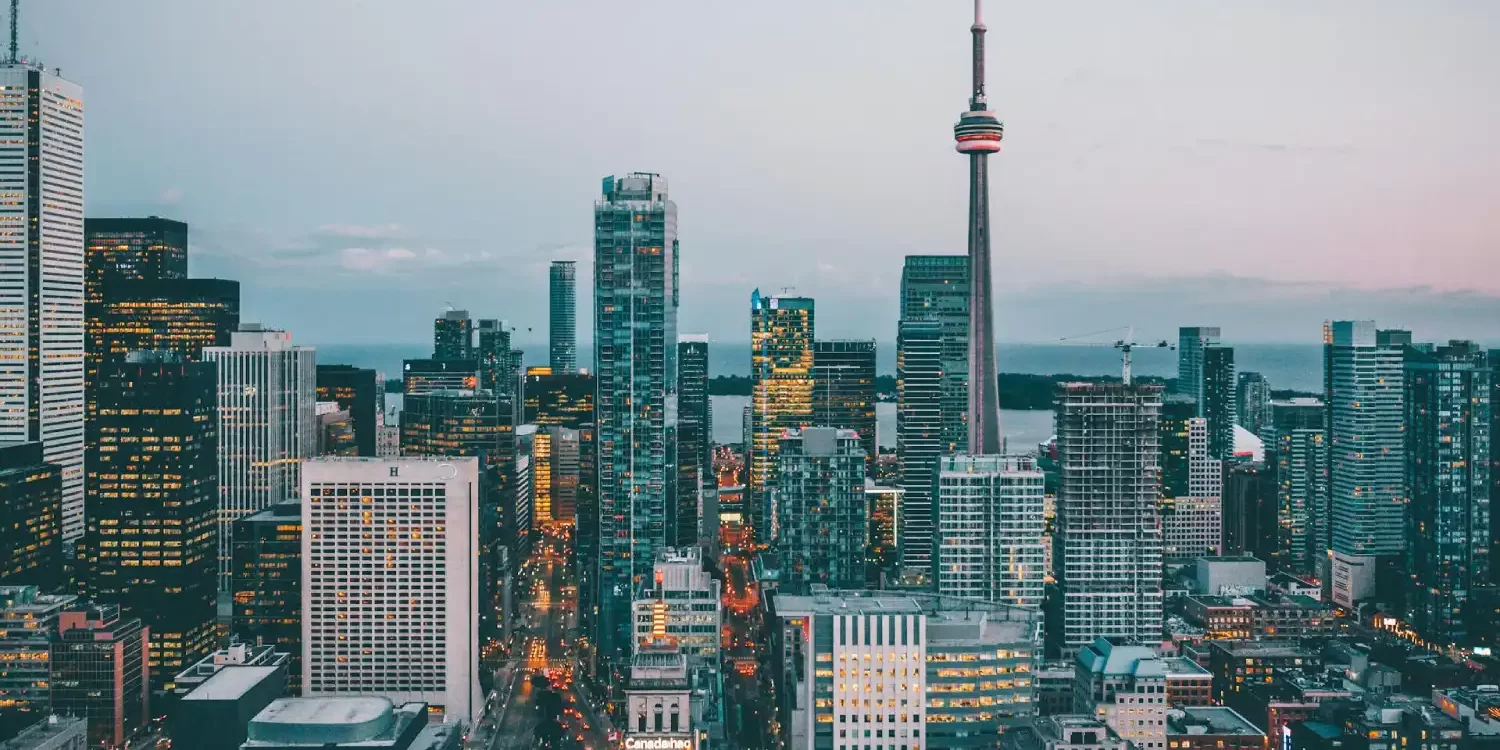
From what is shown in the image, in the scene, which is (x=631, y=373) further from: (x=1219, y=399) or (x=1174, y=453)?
(x=1219, y=399)

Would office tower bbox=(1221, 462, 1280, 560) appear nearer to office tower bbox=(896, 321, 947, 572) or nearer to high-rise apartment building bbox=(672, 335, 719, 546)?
office tower bbox=(896, 321, 947, 572)

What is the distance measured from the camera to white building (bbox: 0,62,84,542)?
128500mm

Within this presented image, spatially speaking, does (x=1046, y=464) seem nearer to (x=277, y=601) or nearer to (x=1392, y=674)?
(x=1392, y=674)

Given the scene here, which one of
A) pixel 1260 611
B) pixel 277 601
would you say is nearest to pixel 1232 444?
pixel 1260 611

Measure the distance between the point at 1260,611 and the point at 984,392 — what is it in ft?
144

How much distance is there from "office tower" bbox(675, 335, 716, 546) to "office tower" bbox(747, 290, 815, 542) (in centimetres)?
842

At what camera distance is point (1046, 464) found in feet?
551

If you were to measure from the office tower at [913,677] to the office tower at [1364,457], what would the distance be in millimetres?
72865

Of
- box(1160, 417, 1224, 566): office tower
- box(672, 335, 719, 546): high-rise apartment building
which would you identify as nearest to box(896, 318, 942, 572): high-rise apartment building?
box(672, 335, 719, 546): high-rise apartment building

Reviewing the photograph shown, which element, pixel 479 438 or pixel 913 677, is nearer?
pixel 913 677

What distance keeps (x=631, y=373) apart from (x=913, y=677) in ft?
162

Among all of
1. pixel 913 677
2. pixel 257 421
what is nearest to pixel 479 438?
pixel 257 421

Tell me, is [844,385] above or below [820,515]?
above

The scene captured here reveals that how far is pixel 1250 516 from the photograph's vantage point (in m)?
158
